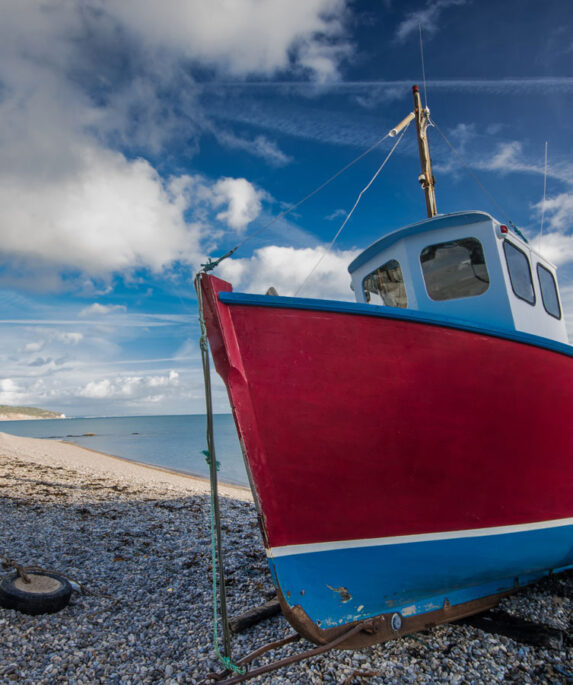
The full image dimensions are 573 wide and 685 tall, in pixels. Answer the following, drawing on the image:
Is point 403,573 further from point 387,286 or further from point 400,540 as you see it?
point 387,286

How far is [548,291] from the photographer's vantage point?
5570mm

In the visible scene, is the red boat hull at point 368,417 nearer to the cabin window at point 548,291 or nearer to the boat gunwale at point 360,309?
the boat gunwale at point 360,309

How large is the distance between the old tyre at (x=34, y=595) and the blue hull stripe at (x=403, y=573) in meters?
2.70

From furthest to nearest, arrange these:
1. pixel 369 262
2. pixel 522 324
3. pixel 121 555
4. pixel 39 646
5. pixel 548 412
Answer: pixel 121 555
pixel 369 262
pixel 522 324
pixel 548 412
pixel 39 646

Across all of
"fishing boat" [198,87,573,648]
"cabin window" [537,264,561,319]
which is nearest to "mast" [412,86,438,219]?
"cabin window" [537,264,561,319]

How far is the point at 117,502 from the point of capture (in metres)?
9.73

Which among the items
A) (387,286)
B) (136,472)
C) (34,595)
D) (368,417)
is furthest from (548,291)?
(136,472)

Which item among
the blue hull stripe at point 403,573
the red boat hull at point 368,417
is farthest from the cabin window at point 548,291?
the blue hull stripe at point 403,573

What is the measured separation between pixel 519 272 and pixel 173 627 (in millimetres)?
5463

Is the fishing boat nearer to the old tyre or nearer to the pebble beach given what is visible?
the pebble beach

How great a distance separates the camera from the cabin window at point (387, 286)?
4906 mm

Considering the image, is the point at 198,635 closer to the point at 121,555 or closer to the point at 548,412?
the point at 121,555

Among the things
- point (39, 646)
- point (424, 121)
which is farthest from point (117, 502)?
point (424, 121)

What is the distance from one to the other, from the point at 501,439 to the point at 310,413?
1826mm
